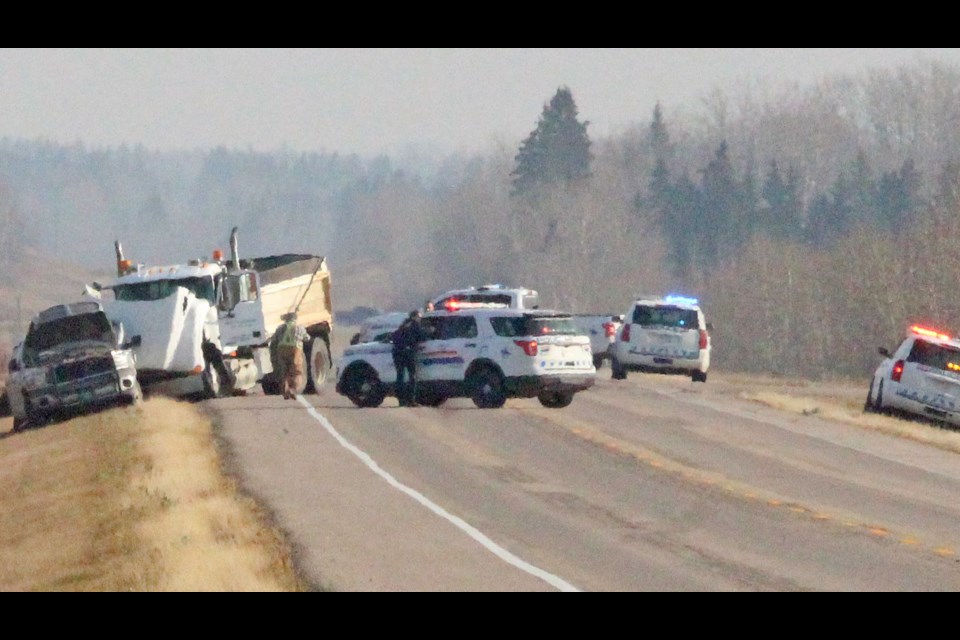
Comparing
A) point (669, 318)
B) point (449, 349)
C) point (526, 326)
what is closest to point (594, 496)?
point (526, 326)

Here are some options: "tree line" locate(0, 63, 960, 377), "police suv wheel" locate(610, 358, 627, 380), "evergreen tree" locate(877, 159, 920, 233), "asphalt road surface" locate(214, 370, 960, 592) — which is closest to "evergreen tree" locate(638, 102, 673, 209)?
"tree line" locate(0, 63, 960, 377)

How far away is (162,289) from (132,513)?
14230mm

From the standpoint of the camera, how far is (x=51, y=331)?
3341cm

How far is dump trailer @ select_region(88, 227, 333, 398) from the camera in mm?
33594

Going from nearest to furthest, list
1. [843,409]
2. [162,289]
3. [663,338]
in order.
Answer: [162,289]
[843,409]
[663,338]

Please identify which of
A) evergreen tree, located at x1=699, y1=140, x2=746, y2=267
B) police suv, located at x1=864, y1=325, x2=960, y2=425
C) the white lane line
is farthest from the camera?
evergreen tree, located at x1=699, y1=140, x2=746, y2=267

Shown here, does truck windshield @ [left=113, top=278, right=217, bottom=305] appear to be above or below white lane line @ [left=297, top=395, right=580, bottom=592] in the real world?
above

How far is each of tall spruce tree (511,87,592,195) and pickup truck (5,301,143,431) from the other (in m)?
101

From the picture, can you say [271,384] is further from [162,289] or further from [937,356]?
[937,356]

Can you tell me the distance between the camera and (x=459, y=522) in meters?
18.7

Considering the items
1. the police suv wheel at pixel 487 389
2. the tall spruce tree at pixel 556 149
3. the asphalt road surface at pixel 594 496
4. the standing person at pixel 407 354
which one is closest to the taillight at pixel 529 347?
the police suv wheel at pixel 487 389

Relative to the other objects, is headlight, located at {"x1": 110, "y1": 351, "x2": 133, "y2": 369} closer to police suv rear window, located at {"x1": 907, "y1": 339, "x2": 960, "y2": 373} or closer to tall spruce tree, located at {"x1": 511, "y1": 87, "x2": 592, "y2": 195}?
police suv rear window, located at {"x1": 907, "y1": 339, "x2": 960, "y2": 373}
